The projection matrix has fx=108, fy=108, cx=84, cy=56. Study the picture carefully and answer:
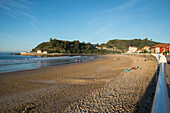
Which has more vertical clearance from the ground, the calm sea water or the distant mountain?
the distant mountain

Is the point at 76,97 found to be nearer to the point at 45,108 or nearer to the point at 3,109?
the point at 45,108

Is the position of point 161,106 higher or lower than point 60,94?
higher

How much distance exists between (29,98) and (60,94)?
1.64 metres

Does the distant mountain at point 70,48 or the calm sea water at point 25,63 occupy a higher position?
the distant mountain at point 70,48

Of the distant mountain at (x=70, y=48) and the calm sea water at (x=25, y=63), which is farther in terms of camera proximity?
the distant mountain at (x=70, y=48)

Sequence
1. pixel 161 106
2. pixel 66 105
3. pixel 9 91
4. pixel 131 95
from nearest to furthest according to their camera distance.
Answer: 1. pixel 161 106
2. pixel 66 105
3. pixel 131 95
4. pixel 9 91

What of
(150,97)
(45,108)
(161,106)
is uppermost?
(161,106)

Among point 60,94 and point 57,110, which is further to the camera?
point 60,94

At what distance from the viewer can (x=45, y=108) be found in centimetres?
483

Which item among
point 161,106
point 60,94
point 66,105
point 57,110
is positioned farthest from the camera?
point 60,94

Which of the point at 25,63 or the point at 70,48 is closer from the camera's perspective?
the point at 25,63

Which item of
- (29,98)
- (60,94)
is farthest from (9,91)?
(60,94)

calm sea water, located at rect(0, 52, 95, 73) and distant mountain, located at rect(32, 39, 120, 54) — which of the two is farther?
distant mountain, located at rect(32, 39, 120, 54)

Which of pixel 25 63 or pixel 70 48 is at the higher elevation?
pixel 70 48
